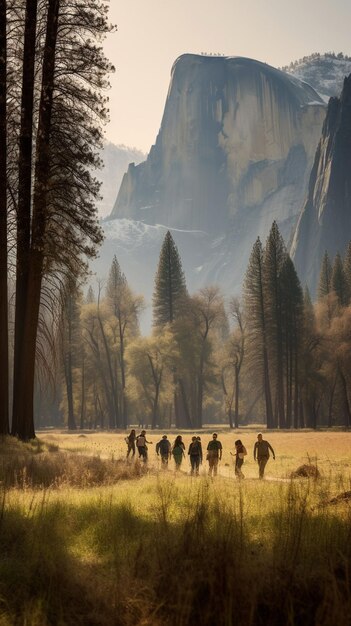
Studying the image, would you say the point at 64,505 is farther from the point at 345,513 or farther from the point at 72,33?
the point at 72,33

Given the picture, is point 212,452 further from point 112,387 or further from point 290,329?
point 112,387

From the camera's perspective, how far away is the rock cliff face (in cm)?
14575

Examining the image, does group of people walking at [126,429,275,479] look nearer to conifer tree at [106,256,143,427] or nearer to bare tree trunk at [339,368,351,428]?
bare tree trunk at [339,368,351,428]

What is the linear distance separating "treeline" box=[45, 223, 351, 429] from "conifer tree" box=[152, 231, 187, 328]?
10 centimetres

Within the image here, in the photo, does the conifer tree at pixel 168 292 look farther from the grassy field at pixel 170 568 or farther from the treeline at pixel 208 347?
the grassy field at pixel 170 568

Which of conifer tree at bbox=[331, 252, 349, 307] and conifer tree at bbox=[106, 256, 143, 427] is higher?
conifer tree at bbox=[331, 252, 349, 307]

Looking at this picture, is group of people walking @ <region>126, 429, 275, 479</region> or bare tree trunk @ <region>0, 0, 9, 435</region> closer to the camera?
bare tree trunk @ <region>0, 0, 9, 435</region>

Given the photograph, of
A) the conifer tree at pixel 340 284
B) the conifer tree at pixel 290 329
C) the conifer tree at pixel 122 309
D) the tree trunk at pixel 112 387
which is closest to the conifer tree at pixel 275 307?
the conifer tree at pixel 290 329

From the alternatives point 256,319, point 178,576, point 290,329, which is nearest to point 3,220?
point 178,576

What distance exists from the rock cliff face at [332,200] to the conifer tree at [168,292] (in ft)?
285

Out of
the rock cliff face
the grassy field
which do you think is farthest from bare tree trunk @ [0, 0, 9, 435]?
the rock cliff face

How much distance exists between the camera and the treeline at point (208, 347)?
56219 mm

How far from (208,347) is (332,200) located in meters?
96.3

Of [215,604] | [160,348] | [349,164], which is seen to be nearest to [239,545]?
[215,604]
